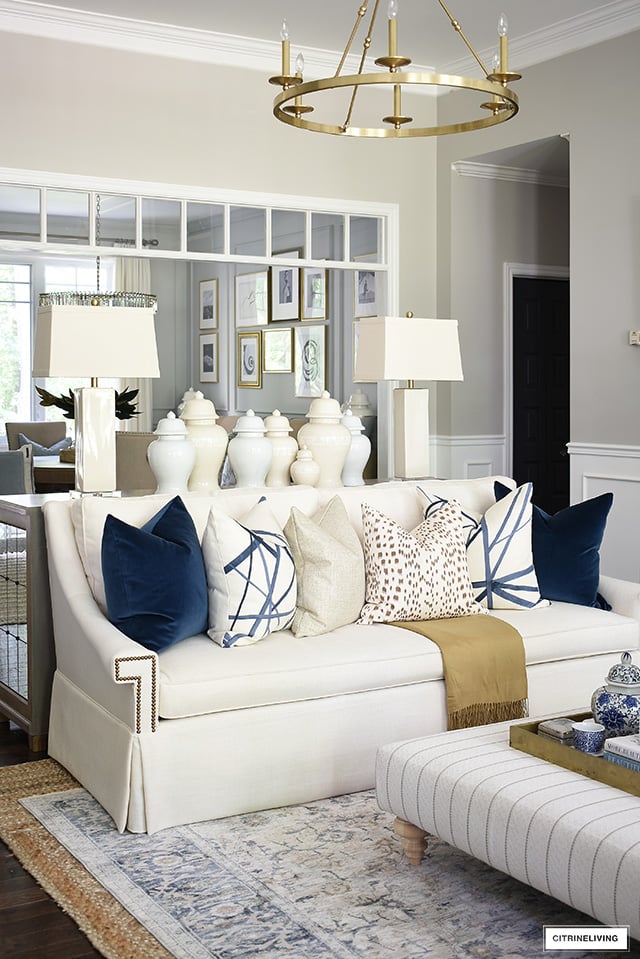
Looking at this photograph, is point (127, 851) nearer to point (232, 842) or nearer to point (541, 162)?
point (232, 842)

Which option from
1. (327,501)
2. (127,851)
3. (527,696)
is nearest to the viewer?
(127,851)

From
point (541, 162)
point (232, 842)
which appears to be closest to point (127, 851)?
point (232, 842)

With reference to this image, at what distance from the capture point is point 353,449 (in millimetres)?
4406

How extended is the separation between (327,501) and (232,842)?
4.42ft

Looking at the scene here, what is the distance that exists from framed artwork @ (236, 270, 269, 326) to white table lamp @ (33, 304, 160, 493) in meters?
5.16

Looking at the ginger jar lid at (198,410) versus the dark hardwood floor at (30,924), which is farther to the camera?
the ginger jar lid at (198,410)

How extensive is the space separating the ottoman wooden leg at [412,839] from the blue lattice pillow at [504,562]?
1.22 meters

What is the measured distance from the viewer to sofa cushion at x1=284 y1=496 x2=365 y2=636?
342cm

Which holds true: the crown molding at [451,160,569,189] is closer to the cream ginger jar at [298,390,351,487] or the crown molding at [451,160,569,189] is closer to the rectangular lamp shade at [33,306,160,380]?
the cream ginger jar at [298,390,351,487]

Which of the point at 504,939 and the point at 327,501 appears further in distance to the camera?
the point at 327,501

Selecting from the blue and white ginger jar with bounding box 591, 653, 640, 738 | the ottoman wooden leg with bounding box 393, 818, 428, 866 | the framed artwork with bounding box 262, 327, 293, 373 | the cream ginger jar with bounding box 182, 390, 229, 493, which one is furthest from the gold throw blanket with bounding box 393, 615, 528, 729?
the framed artwork with bounding box 262, 327, 293, 373

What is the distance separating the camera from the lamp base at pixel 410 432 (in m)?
4.60

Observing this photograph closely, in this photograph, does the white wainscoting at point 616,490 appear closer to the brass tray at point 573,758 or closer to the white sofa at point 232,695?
the white sofa at point 232,695

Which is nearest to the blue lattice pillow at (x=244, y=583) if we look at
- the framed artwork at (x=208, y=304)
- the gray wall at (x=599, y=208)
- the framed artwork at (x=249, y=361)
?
the gray wall at (x=599, y=208)
